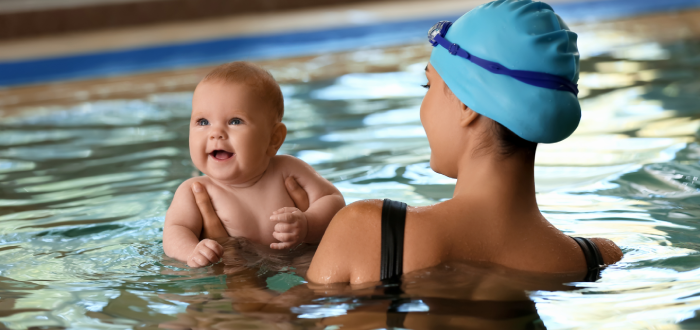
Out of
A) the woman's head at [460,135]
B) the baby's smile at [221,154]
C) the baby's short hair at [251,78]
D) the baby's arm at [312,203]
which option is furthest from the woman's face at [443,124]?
the baby's smile at [221,154]

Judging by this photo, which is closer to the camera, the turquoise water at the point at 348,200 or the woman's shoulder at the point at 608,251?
the turquoise water at the point at 348,200

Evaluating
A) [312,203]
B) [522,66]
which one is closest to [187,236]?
[312,203]

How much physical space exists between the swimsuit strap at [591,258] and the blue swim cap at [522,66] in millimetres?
450

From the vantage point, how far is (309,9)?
12500 mm

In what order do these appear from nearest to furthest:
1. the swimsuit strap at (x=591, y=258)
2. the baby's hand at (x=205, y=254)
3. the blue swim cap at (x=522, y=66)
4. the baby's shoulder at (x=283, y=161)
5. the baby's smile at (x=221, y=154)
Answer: the blue swim cap at (x=522, y=66)
the swimsuit strap at (x=591, y=258)
the baby's hand at (x=205, y=254)
the baby's smile at (x=221, y=154)
the baby's shoulder at (x=283, y=161)

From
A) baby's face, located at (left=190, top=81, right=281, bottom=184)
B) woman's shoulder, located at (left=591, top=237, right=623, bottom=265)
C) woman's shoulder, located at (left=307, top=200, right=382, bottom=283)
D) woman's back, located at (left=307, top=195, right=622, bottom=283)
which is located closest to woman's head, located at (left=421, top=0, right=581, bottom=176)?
woman's back, located at (left=307, top=195, right=622, bottom=283)

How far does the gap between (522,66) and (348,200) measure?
68.6 inches

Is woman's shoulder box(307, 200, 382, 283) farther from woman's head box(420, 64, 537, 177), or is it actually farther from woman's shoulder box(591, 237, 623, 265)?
woman's shoulder box(591, 237, 623, 265)

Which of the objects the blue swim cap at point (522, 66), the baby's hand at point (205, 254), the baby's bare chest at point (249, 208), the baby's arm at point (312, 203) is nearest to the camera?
the blue swim cap at point (522, 66)

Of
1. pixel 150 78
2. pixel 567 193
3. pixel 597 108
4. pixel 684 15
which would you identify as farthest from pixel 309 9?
pixel 567 193

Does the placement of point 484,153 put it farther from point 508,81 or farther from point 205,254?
point 205,254

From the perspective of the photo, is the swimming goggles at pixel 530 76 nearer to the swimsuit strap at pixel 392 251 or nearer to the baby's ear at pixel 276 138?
the swimsuit strap at pixel 392 251

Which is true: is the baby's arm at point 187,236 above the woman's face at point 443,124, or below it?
below

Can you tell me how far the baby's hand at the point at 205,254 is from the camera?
245 cm
